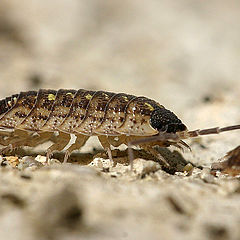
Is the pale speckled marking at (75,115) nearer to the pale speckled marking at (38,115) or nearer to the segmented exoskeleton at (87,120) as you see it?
the segmented exoskeleton at (87,120)

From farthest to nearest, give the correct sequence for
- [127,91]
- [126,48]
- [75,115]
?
1. [126,48]
2. [127,91]
3. [75,115]

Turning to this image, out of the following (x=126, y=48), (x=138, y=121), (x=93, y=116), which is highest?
(x=126, y=48)

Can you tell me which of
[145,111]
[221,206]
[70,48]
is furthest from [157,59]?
[221,206]

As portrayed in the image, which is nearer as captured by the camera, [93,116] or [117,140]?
[93,116]

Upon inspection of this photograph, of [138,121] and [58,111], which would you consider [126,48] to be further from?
[138,121]

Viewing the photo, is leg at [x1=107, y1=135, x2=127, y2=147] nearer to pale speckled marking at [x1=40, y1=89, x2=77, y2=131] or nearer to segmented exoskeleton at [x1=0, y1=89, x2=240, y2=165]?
segmented exoskeleton at [x1=0, y1=89, x2=240, y2=165]

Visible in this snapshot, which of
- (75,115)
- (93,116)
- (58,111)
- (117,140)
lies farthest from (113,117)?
(58,111)

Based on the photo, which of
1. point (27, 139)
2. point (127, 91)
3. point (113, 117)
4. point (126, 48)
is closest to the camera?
point (113, 117)

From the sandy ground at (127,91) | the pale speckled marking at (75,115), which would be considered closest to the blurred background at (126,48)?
the sandy ground at (127,91)
